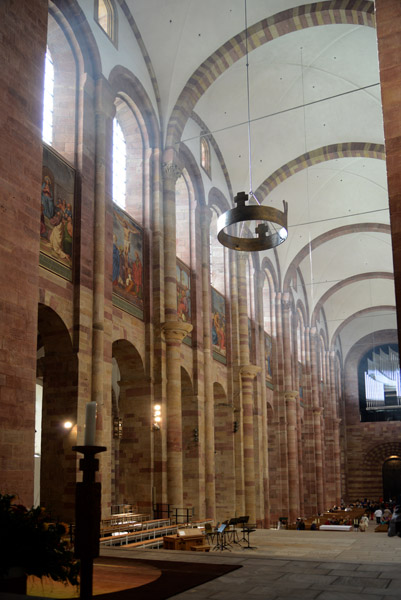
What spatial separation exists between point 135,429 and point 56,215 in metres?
6.30

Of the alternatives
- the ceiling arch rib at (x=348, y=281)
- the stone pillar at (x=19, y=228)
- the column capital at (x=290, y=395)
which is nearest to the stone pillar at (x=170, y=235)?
the stone pillar at (x=19, y=228)

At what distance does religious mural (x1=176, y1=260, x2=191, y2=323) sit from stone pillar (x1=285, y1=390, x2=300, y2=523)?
41.0ft

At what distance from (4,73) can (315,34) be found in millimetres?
13713

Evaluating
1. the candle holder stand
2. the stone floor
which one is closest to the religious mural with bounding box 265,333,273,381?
the stone floor

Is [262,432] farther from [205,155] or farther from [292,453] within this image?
[205,155]

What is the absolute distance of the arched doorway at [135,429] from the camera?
16.8m

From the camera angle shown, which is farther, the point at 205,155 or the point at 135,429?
the point at 205,155

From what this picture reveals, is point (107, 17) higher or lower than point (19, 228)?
higher

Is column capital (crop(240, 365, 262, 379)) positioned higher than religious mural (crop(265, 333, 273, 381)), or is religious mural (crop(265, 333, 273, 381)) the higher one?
religious mural (crop(265, 333, 273, 381))

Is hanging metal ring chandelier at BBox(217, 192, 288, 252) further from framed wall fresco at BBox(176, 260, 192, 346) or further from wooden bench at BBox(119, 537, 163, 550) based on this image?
wooden bench at BBox(119, 537, 163, 550)

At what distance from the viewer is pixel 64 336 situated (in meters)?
13.6

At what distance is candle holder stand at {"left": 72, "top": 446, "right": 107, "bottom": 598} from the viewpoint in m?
3.55

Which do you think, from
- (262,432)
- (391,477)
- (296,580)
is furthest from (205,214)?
(391,477)

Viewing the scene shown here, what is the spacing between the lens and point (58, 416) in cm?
1334
